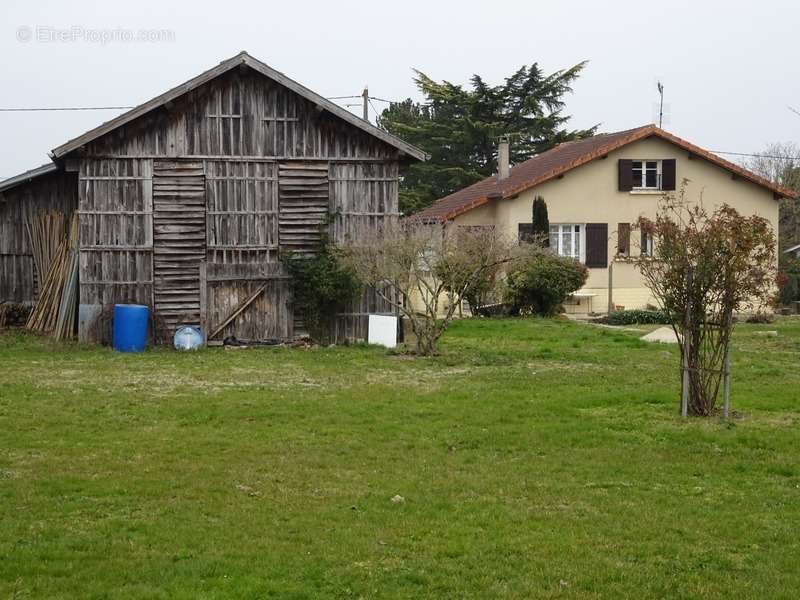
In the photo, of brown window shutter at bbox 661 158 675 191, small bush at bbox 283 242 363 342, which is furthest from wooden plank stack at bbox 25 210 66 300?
brown window shutter at bbox 661 158 675 191

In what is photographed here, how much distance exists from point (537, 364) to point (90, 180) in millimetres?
10027

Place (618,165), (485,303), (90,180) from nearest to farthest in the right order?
(90,180), (485,303), (618,165)

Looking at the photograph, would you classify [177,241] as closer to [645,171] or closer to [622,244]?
[622,244]

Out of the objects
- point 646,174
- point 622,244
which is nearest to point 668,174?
point 646,174

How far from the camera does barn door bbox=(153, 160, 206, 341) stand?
22266mm

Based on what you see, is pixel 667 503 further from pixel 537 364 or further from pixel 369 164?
pixel 369 164

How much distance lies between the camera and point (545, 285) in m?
30.3

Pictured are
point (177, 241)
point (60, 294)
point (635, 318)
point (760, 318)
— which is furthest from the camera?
point (760, 318)

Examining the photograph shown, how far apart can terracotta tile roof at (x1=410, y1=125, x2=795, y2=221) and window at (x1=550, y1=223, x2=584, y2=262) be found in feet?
6.11

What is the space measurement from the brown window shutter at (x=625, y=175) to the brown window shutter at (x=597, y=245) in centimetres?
132

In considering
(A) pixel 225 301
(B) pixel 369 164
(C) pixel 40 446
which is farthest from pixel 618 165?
(C) pixel 40 446

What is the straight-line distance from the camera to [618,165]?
34375 mm

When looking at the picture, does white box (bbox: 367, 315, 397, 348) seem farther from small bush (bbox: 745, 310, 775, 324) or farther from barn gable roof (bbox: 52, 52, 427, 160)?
small bush (bbox: 745, 310, 775, 324)

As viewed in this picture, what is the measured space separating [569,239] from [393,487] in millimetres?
26387
